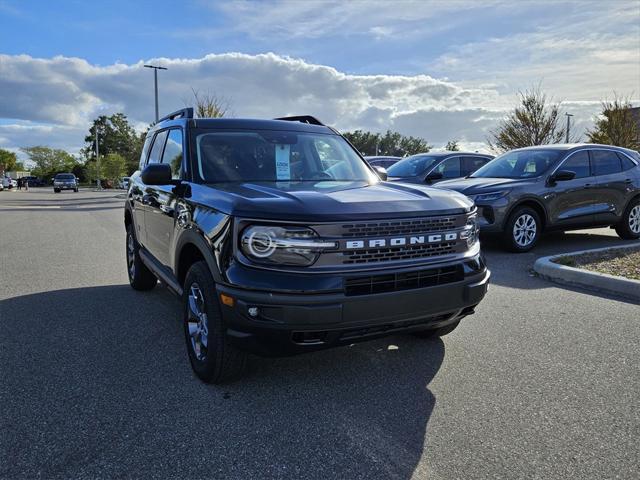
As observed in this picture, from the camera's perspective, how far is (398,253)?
308cm

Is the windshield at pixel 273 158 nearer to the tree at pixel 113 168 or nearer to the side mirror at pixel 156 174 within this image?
the side mirror at pixel 156 174

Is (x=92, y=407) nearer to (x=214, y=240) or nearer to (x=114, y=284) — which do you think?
(x=214, y=240)

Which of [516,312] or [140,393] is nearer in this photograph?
[140,393]

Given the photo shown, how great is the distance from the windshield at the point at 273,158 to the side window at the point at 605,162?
19.2 ft

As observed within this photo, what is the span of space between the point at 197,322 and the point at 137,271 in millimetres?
2604

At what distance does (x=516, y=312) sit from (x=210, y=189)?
3264 millimetres

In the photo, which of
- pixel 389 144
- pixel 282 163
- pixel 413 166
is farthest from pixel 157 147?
pixel 389 144

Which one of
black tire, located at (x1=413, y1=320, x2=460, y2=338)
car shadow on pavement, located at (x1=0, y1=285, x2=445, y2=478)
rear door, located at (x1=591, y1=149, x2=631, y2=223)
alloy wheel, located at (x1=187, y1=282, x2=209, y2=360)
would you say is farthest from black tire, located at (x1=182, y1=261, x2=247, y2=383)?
rear door, located at (x1=591, y1=149, x2=631, y2=223)

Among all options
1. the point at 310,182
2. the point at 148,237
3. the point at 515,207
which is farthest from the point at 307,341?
the point at 515,207

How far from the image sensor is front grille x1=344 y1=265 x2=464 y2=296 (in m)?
2.91

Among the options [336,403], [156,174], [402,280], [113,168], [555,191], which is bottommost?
[336,403]

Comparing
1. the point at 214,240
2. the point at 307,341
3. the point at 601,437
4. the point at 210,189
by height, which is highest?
the point at 210,189

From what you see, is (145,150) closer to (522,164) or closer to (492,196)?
(492,196)

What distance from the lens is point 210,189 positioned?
3.50m
